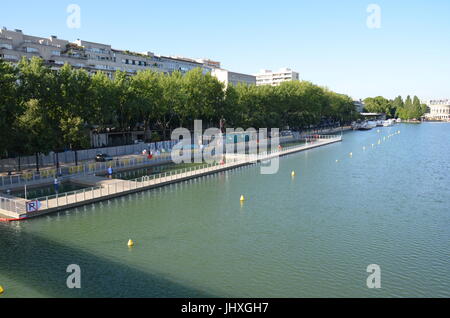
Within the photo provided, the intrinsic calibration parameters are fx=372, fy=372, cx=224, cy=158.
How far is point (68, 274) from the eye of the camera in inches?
848

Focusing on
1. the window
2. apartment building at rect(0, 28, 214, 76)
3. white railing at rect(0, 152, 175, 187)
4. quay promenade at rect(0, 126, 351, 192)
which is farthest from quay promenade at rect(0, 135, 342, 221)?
the window

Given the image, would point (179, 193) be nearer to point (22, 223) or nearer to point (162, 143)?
point (22, 223)

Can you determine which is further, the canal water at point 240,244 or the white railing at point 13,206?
the white railing at point 13,206

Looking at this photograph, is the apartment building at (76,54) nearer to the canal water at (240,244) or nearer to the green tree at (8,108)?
the green tree at (8,108)

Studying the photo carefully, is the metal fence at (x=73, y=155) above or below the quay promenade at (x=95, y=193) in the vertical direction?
above

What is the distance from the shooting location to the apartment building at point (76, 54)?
84438mm

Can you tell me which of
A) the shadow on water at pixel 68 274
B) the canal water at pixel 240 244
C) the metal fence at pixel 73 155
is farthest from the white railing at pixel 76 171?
the shadow on water at pixel 68 274

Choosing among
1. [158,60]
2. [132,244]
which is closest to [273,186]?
[132,244]

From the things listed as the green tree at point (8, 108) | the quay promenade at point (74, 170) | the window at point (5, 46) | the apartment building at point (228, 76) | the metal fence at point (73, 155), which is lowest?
the quay promenade at point (74, 170)

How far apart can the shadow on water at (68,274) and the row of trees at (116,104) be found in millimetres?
22542

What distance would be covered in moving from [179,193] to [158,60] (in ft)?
286

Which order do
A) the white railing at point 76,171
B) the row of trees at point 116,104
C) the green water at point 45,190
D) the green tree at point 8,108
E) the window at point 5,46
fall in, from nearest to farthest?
the green water at point 45,190 → the white railing at point 76,171 → the green tree at point 8,108 → the row of trees at point 116,104 → the window at point 5,46

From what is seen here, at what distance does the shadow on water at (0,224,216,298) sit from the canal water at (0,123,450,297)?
0.19 feet

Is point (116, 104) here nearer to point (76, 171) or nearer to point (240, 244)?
point (76, 171)
